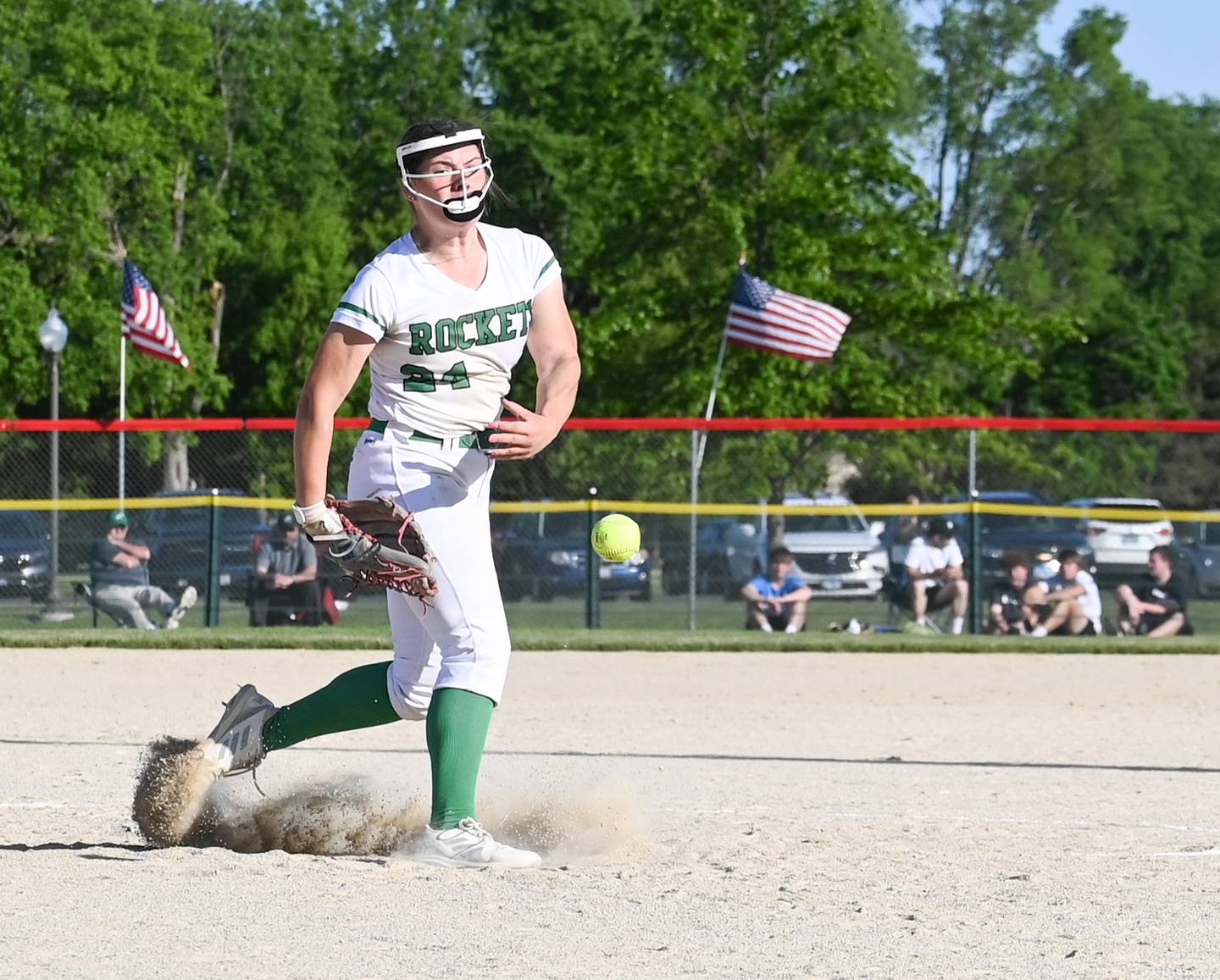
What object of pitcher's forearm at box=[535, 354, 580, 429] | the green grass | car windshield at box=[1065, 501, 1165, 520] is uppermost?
pitcher's forearm at box=[535, 354, 580, 429]

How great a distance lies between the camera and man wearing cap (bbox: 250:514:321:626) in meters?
16.5

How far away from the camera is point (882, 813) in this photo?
21.9 ft

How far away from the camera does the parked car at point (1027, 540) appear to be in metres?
17.0

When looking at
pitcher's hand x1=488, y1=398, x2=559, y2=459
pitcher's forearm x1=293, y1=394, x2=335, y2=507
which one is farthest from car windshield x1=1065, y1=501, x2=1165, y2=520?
pitcher's forearm x1=293, y1=394, x2=335, y2=507

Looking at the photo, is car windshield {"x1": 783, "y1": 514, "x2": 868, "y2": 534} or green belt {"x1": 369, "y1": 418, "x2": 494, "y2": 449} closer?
green belt {"x1": 369, "y1": 418, "x2": 494, "y2": 449}

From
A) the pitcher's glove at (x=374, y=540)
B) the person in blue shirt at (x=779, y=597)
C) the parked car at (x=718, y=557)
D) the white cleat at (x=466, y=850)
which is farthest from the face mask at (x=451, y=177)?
the parked car at (x=718, y=557)

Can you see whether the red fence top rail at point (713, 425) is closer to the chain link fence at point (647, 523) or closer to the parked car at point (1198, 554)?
the chain link fence at point (647, 523)

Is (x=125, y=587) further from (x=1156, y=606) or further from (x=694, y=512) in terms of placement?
(x=1156, y=606)

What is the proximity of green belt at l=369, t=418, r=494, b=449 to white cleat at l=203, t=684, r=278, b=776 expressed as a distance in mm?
950

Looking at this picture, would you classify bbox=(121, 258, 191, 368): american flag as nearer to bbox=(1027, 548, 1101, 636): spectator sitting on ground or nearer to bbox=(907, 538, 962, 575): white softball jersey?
bbox=(907, 538, 962, 575): white softball jersey

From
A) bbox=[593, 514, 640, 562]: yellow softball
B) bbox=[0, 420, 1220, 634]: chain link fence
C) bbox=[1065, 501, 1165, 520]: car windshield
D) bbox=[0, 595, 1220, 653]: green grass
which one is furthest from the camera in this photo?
bbox=[1065, 501, 1165, 520]: car windshield

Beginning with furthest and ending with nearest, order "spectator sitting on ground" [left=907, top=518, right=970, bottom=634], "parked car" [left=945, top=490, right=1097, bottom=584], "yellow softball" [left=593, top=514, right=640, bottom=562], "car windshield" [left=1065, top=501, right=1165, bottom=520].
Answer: "car windshield" [left=1065, top=501, right=1165, bottom=520], "parked car" [left=945, top=490, right=1097, bottom=584], "spectator sitting on ground" [left=907, top=518, right=970, bottom=634], "yellow softball" [left=593, top=514, right=640, bottom=562]

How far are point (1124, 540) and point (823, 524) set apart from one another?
2822mm

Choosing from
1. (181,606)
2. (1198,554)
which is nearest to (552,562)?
(181,606)
